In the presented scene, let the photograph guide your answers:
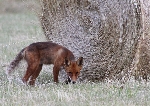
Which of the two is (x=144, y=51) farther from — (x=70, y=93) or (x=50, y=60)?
(x=70, y=93)

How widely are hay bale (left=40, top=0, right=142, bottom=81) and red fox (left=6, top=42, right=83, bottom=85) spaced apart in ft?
1.85

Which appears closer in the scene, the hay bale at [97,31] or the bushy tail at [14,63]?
the hay bale at [97,31]

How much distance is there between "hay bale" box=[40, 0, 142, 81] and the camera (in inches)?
339

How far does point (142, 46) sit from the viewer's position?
8.76 metres

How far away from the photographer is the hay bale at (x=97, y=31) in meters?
8.60

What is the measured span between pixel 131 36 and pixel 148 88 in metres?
1.00

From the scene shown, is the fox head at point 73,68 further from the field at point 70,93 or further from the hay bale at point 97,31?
the hay bale at point 97,31

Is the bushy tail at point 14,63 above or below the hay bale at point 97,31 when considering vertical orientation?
below

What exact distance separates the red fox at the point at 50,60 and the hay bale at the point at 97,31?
56 centimetres

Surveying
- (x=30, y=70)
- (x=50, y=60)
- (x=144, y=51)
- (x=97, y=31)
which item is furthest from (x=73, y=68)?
(x=144, y=51)

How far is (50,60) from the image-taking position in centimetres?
885

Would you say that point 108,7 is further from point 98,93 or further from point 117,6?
point 98,93

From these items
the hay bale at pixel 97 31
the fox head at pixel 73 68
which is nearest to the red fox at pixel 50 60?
the fox head at pixel 73 68

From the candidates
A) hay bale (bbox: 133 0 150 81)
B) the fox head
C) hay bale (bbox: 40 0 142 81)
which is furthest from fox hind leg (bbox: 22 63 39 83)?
hay bale (bbox: 133 0 150 81)
